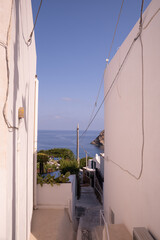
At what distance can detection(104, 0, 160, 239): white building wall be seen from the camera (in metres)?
3.33

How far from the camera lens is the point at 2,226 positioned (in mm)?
1863

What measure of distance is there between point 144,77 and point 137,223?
3.01 metres

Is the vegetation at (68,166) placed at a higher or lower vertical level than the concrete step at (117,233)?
higher

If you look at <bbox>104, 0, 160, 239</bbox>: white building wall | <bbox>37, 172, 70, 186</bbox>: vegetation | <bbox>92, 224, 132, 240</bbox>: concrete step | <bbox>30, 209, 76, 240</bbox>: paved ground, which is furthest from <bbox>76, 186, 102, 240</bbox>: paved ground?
<bbox>37, 172, 70, 186</bbox>: vegetation

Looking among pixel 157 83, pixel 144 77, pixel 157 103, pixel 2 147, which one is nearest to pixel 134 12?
pixel 144 77

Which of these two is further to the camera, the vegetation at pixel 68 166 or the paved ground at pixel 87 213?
the vegetation at pixel 68 166

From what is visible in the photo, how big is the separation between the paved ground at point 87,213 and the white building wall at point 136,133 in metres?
1.17

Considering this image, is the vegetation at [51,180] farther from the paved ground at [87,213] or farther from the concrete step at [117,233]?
the concrete step at [117,233]

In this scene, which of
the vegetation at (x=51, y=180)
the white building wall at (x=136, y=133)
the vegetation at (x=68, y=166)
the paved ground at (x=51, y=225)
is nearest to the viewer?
the white building wall at (x=136, y=133)

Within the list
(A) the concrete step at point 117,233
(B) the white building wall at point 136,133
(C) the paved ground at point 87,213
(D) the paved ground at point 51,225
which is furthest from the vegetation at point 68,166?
(A) the concrete step at point 117,233

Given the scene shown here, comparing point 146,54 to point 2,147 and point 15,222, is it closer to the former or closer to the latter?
point 2,147

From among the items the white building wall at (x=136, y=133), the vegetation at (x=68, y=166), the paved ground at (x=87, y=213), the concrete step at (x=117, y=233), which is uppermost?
the white building wall at (x=136, y=133)

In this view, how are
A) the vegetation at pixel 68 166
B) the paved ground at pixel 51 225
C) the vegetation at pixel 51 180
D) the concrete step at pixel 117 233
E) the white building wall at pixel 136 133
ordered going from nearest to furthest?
the white building wall at pixel 136 133 < the concrete step at pixel 117 233 < the paved ground at pixel 51 225 < the vegetation at pixel 51 180 < the vegetation at pixel 68 166

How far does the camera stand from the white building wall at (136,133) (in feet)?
10.9
